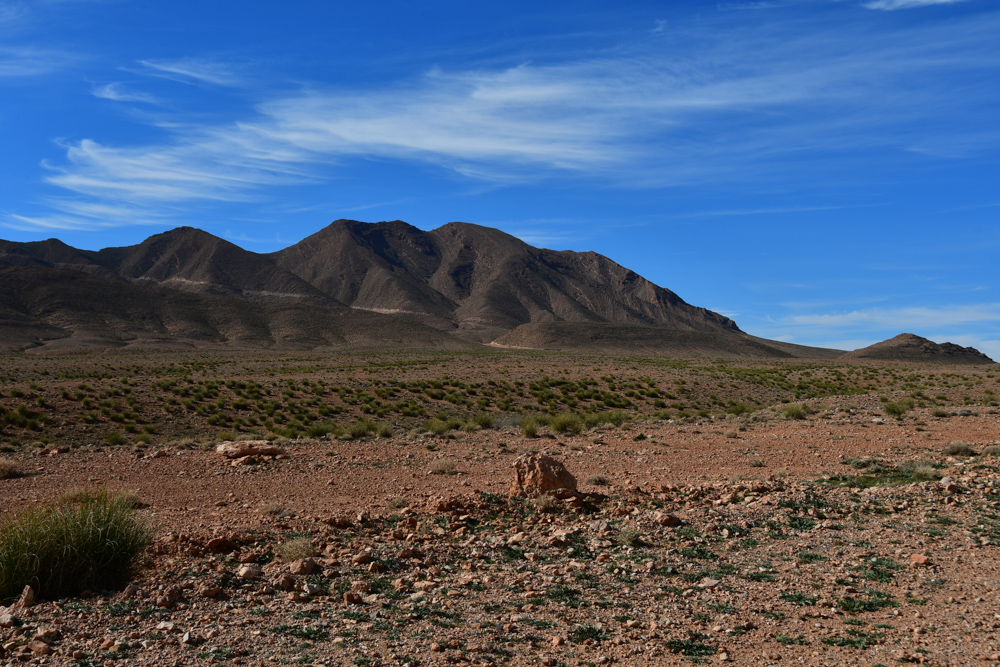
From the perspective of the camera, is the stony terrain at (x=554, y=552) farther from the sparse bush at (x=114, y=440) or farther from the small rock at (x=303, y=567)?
the sparse bush at (x=114, y=440)

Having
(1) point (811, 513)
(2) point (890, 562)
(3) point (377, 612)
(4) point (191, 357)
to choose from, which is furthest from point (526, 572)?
(4) point (191, 357)

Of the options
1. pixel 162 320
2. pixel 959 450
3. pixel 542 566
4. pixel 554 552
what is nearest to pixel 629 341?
pixel 162 320

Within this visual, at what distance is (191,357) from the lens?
69062 millimetres

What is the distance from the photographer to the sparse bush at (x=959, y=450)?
14211 mm

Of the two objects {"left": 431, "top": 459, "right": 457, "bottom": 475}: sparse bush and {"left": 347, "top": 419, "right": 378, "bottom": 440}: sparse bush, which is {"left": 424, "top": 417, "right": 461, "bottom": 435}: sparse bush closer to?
{"left": 347, "top": 419, "right": 378, "bottom": 440}: sparse bush

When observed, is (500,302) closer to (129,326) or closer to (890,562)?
(129,326)

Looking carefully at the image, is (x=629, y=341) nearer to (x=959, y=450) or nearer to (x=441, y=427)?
(x=441, y=427)

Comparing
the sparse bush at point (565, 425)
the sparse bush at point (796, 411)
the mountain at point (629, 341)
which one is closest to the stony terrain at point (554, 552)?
the sparse bush at point (565, 425)

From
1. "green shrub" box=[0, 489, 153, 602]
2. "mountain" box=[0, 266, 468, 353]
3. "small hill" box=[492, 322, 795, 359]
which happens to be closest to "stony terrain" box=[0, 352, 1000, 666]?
"green shrub" box=[0, 489, 153, 602]

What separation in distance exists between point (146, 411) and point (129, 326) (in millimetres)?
87159

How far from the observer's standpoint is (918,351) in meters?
128

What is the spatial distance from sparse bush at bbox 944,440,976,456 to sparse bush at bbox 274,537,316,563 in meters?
13.7

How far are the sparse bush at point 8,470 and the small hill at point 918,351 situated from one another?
130154mm

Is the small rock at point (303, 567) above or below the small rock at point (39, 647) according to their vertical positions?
above
